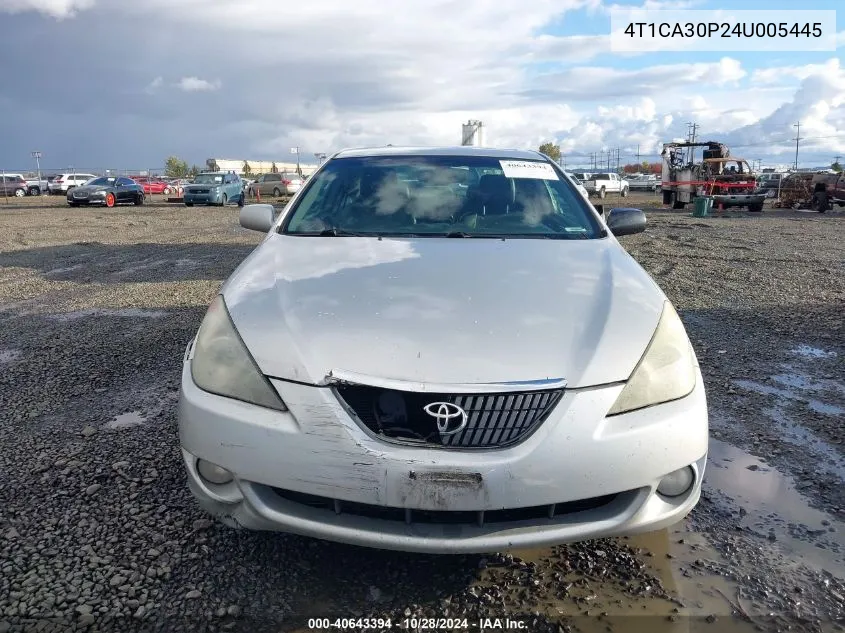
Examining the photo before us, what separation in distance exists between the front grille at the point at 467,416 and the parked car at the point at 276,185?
34.1 m

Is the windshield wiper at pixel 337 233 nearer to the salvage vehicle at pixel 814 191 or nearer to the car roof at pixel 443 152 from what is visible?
the car roof at pixel 443 152

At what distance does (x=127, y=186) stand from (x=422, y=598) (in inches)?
1212

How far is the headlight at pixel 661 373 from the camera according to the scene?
205 centimetres

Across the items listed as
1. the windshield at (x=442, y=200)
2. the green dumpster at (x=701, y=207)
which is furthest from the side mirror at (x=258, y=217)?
the green dumpster at (x=701, y=207)

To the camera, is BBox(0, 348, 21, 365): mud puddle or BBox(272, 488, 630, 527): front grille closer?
BBox(272, 488, 630, 527): front grille

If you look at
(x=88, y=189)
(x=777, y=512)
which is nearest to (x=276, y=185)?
(x=88, y=189)

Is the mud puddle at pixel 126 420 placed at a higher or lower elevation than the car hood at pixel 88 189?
lower

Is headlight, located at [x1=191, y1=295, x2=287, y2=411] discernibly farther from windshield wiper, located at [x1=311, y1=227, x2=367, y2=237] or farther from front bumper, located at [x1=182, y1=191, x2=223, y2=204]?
front bumper, located at [x1=182, y1=191, x2=223, y2=204]

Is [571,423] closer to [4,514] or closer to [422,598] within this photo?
[422,598]

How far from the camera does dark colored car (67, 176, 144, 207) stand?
89.0ft

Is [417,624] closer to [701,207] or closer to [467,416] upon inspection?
[467,416]

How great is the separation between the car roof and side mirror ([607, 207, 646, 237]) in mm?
632

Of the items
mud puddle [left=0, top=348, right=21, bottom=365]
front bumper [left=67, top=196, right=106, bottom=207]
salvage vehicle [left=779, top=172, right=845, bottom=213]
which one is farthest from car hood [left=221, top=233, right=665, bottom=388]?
front bumper [left=67, top=196, right=106, bottom=207]

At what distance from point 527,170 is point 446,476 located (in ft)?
7.69
